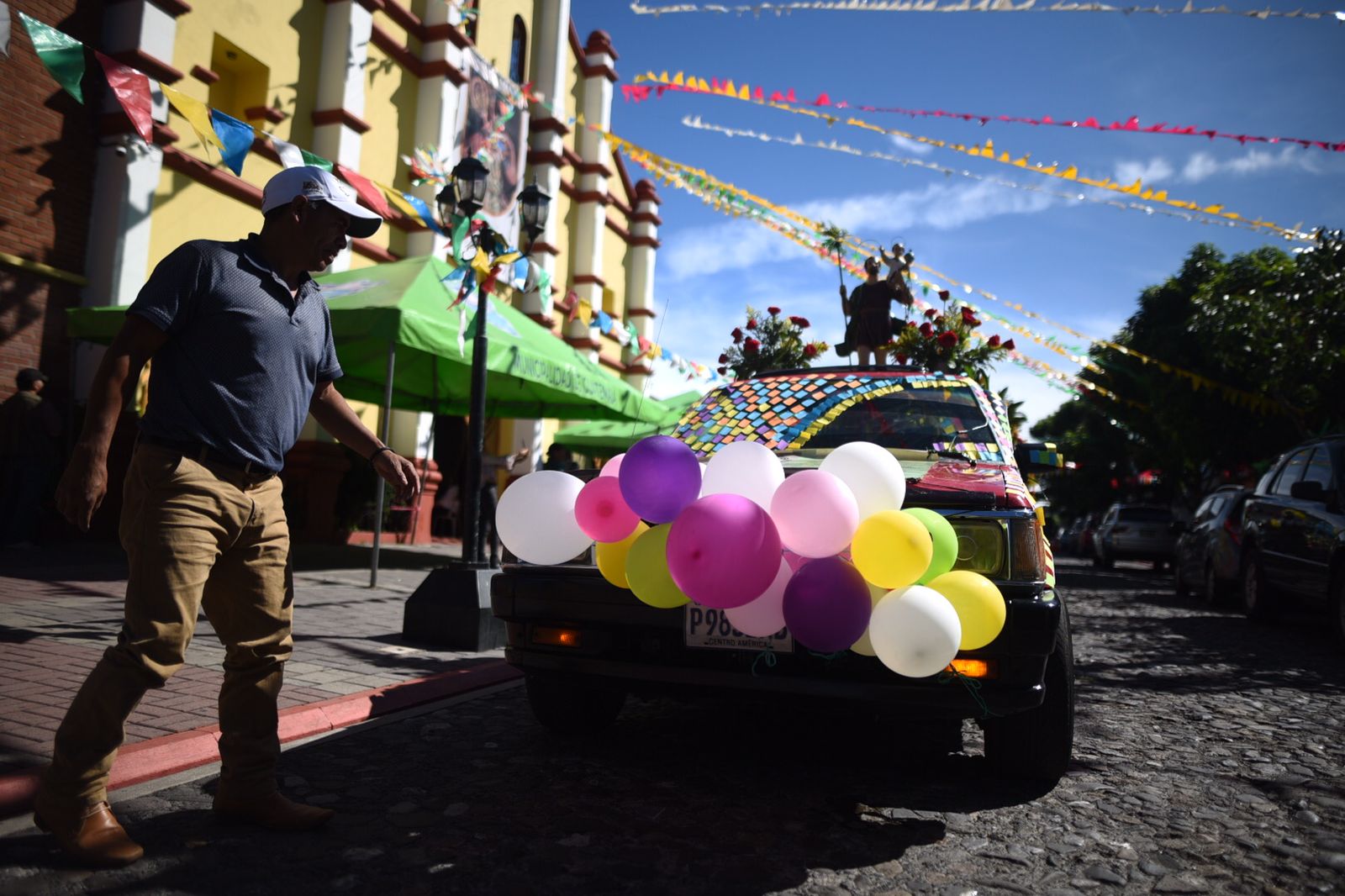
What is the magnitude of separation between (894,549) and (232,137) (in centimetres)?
660

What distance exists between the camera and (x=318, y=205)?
2734 millimetres

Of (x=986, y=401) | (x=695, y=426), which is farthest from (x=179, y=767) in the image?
(x=986, y=401)

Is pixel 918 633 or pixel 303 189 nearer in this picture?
pixel 918 633

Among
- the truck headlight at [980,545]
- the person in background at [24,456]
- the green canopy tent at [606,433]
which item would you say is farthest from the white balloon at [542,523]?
the green canopy tent at [606,433]

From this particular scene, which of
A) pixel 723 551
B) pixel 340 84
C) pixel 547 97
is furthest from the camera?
pixel 547 97

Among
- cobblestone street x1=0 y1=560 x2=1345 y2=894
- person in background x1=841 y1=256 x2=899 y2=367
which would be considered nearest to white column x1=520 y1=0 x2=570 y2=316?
person in background x1=841 y1=256 x2=899 y2=367

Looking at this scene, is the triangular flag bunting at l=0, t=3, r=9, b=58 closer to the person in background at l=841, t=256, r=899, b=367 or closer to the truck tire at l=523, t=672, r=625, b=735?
the truck tire at l=523, t=672, r=625, b=735

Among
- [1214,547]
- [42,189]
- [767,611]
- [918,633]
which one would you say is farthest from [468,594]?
[1214,547]

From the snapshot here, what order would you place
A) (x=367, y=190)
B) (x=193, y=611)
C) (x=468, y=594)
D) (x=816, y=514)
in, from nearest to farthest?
(x=193, y=611)
(x=816, y=514)
(x=468, y=594)
(x=367, y=190)

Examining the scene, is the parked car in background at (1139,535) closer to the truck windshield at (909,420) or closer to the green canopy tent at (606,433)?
the green canopy tent at (606,433)

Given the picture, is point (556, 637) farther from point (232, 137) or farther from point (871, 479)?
point (232, 137)

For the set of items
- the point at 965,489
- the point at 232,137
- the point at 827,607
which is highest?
the point at 232,137

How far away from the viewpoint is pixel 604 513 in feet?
10.2

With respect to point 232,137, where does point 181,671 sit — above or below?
below
